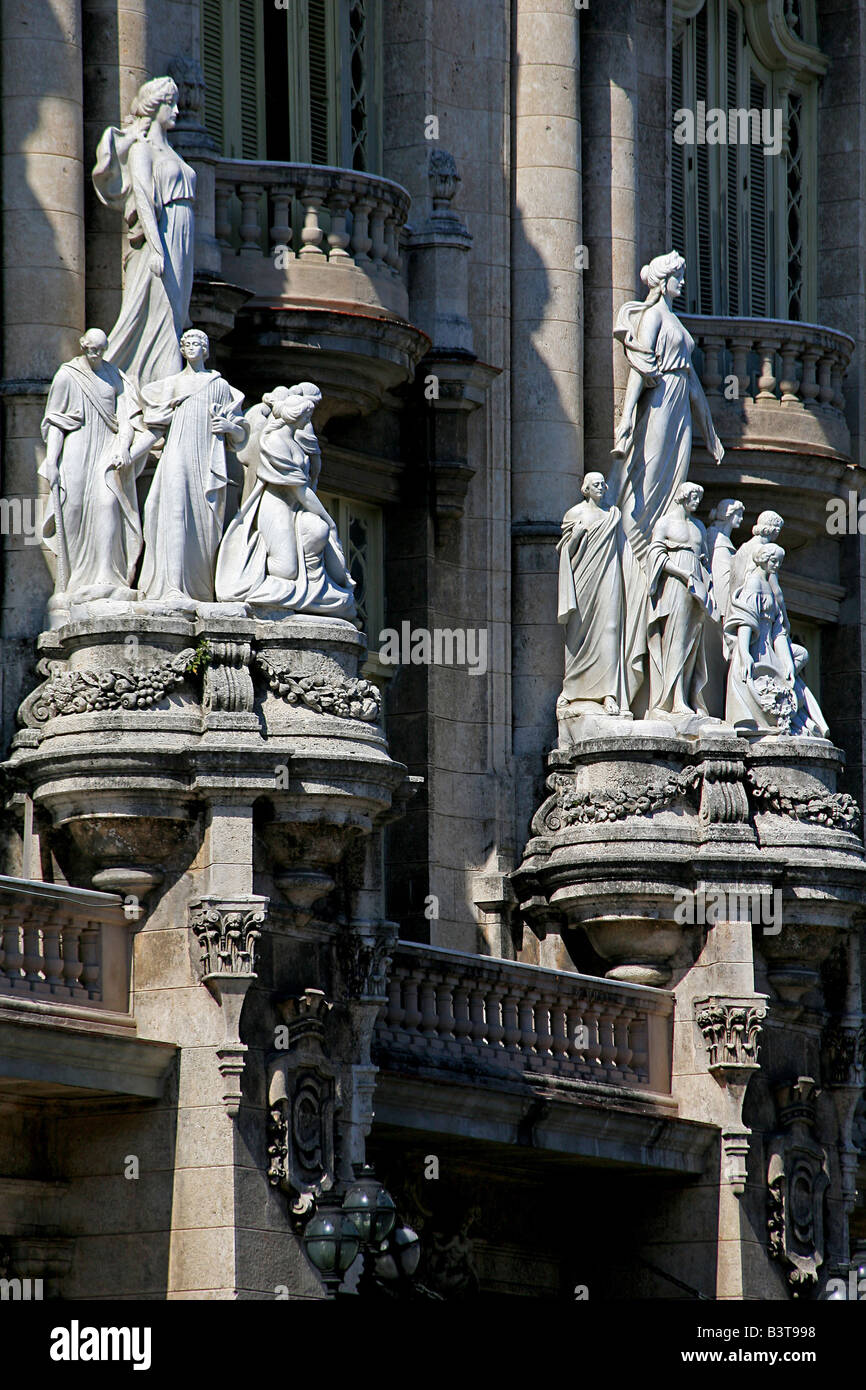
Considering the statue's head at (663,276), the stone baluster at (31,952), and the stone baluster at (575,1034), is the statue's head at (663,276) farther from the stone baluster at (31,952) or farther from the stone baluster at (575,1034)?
the stone baluster at (31,952)

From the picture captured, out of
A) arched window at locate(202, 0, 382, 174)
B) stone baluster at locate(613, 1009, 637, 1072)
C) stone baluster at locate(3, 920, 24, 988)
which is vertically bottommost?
stone baluster at locate(3, 920, 24, 988)

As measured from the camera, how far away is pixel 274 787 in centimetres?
2761

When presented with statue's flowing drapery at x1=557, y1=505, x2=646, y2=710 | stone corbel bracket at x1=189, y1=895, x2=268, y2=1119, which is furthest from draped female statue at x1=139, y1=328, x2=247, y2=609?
statue's flowing drapery at x1=557, y1=505, x2=646, y2=710

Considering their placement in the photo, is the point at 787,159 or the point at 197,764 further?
the point at 787,159

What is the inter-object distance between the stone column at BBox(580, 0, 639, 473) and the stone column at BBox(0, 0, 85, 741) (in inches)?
306

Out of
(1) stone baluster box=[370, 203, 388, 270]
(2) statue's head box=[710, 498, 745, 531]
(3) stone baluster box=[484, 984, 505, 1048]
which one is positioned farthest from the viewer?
(2) statue's head box=[710, 498, 745, 531]

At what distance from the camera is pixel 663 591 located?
3409cm

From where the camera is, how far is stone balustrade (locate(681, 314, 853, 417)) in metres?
38.3

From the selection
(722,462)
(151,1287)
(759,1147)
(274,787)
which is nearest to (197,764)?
(274,787)

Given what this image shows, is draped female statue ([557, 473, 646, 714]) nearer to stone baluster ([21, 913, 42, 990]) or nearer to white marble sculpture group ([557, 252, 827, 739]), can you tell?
white marble sculpture group ([557, 252, 827, 739])
